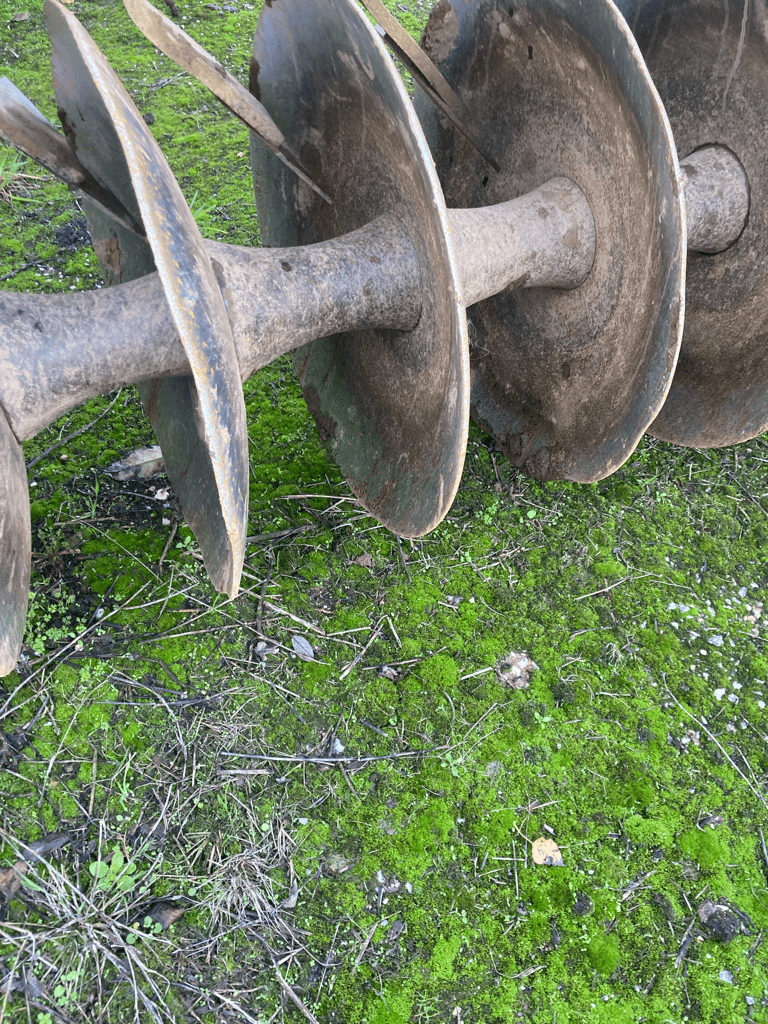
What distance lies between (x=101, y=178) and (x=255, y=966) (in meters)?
2.11

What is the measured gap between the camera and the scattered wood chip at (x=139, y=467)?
2639 millimetres

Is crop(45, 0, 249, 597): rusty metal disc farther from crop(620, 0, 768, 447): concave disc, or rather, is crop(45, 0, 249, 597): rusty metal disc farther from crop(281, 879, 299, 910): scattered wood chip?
crop(620, 0, 768, 447): concave disc

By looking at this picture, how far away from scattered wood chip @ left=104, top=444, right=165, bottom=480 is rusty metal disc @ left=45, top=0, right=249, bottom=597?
2.08ft

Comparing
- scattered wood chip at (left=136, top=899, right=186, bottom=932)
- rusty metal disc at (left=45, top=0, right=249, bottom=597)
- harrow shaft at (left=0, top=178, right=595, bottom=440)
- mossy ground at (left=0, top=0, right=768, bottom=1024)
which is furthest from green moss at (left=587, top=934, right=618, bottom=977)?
harrow shaft at (left=0, top=178, right=595, bottom=440)

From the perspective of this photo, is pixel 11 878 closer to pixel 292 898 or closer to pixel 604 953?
pixel 292 898

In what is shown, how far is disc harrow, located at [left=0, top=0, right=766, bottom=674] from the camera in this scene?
1.72 metres

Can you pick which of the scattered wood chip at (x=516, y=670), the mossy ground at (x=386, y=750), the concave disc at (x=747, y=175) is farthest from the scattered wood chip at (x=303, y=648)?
the concave disc at (x=747, y=175)

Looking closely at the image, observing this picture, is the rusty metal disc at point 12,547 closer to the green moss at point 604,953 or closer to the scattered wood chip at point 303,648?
the scattered wood chip at point 303,648

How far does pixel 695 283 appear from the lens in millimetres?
2773

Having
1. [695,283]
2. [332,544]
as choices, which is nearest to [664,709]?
[332,544]

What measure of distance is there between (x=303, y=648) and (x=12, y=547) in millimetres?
885

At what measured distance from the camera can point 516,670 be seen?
235 centimetres

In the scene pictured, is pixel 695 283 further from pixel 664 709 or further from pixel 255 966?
pixel 255 966

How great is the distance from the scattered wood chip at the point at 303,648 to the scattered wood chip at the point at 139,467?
0.82 metres
